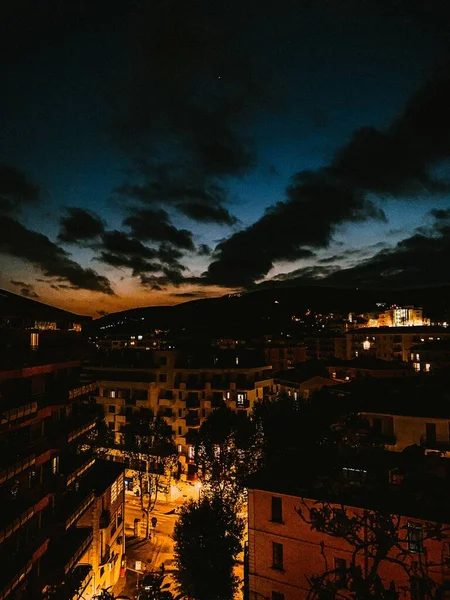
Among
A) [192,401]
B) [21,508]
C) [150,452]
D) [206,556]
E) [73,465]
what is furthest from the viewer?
[192,401]

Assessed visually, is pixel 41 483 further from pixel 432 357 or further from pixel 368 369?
pixel 432 357

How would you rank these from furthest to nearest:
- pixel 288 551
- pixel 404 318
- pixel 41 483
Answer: pixel 404 318
pixel 41 483
pixel 288 551

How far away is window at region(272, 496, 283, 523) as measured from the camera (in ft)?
60.8

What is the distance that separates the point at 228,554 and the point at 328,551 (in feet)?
25.2

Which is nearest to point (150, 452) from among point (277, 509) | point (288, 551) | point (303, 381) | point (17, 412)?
point (303, 381)

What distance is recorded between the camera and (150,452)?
41.1m

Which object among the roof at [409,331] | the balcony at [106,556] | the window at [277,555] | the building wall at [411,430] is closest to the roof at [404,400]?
the building wall at [411,430]

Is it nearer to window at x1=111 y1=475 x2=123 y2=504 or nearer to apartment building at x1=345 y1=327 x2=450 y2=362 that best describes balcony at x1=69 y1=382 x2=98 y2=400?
window at x1=111 y1=475 x2=123 y2=504

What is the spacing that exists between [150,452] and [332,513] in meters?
28.0

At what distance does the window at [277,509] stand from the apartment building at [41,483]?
26.6 ft

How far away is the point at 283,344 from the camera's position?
8312cm

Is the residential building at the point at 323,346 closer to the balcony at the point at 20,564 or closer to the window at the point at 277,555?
the window at the point at 277,555

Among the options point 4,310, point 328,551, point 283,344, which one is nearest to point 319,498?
point 328,551

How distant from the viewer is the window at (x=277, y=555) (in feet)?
→ 61.1
